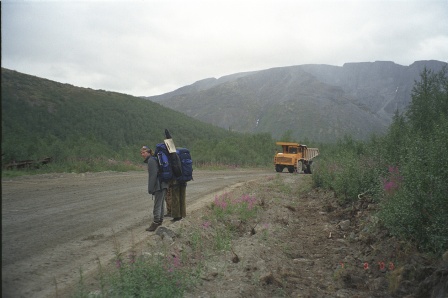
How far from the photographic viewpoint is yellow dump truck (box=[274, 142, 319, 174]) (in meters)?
28.2

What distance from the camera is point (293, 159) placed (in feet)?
91.9

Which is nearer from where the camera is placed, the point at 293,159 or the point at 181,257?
the point at 181,257

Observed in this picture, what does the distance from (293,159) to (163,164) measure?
21701 millimetres

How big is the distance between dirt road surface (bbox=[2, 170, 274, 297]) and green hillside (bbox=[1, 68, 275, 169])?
34.6ft

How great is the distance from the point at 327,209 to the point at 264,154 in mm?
31719

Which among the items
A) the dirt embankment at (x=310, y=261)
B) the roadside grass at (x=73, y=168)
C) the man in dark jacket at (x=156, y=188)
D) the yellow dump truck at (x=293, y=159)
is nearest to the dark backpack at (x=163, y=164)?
the man in dark jacket at (x=156, y=188)

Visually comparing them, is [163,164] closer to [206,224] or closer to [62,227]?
[206,224]

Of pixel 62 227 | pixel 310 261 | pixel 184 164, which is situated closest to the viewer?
pixel 310 261

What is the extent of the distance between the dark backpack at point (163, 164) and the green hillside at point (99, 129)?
16.0 m

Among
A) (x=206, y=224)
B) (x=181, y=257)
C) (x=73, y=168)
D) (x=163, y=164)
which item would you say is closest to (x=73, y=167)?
(x=73, y=168)

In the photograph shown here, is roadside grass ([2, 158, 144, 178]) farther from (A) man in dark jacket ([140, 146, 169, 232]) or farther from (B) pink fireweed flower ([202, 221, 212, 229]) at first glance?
(B) pink fireweed flower ([202, 221, 212, 229])

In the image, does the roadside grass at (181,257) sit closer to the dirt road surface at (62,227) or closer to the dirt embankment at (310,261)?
the dirt embankment at (310,261)

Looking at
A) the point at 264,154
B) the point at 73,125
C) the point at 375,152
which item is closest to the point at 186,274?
the point at 375,152

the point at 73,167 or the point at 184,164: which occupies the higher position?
the point at 184,164
